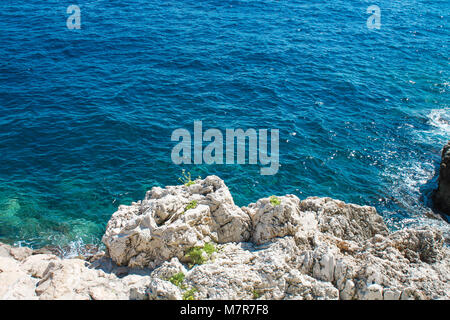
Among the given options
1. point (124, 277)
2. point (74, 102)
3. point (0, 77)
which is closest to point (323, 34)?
point (74, 102)

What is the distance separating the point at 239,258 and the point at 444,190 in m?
18.2

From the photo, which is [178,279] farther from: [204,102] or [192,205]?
[204,102]

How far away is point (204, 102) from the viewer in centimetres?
3553

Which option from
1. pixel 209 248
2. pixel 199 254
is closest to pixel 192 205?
pixel 209 248

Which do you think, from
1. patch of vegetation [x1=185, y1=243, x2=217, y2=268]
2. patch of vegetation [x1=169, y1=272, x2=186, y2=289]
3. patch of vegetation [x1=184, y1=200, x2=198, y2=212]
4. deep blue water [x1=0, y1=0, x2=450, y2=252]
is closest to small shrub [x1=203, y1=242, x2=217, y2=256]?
patch of vegetation [x1=185, y1=243, x2=217, y2=268]

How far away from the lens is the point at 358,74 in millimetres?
→ 41938

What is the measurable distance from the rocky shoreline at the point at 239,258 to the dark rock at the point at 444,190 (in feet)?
33.4

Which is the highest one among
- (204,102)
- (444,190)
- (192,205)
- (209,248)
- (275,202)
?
(204,102)

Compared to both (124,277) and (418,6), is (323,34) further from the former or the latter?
(124,277)

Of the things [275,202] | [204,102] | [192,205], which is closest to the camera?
[275,202]

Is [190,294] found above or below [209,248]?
below

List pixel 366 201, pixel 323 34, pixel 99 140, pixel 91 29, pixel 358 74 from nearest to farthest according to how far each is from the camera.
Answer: pixel 366 201 < pixel 99 140 < pixel 358 74 < pixel 91 29 < pixel 323 34

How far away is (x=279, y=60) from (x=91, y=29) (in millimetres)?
21552

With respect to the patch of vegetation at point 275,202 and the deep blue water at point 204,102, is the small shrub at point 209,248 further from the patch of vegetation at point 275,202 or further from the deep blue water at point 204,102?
the deep blue water at point 204,102
